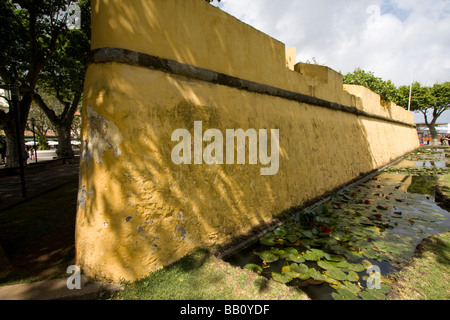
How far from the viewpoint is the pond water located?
7.44ft

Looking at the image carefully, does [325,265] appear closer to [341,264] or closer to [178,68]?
[341,264]

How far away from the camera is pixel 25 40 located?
9008mm

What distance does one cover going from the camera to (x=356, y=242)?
10.1 ft

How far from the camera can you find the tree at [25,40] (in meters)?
7.46

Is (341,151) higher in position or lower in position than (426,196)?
higher

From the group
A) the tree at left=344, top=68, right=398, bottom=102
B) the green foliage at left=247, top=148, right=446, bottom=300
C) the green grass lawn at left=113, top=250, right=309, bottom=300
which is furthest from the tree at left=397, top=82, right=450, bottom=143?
the green grass lawn at left=113, top=250, right=309, bottom=300

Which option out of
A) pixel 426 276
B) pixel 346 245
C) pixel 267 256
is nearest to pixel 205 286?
pixel 267 256

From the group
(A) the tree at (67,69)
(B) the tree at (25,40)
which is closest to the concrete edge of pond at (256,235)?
(B) the tree at (25,40)

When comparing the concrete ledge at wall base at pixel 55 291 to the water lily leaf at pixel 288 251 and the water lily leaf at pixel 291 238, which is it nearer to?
A: the water lily leaf at pixel 288 251

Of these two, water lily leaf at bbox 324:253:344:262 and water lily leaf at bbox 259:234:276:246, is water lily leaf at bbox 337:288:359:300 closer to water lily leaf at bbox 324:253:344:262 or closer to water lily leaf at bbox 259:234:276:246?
water lily leaf at bbox 324:253:344:262
